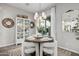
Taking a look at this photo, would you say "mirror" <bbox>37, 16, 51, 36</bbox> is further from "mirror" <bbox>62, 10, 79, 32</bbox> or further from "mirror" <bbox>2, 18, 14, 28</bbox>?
"mirror" <bbox>2, 18, 14, 28</bbox>

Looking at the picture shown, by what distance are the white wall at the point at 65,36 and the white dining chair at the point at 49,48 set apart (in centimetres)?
11

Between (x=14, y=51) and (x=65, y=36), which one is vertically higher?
(x=65, y=36)

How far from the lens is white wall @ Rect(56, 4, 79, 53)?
185 centimetres

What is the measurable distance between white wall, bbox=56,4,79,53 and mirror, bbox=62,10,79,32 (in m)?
0.06

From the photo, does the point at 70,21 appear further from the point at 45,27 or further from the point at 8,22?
the point at 8,22

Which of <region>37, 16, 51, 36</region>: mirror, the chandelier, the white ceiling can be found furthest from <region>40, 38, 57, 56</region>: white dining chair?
the white ceiling

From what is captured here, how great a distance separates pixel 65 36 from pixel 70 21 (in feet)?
0.95

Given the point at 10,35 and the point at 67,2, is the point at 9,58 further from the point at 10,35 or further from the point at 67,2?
the point at 67,2

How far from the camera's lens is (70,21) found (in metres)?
1.91

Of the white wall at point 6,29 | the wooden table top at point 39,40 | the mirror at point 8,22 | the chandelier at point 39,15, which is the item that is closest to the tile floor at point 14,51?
the white wall at point 6,29

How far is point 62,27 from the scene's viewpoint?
192cm

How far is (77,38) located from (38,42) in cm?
70

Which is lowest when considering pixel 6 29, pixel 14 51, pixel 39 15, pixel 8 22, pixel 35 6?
pixel 14 51

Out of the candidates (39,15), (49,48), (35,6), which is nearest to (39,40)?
(49,48)
